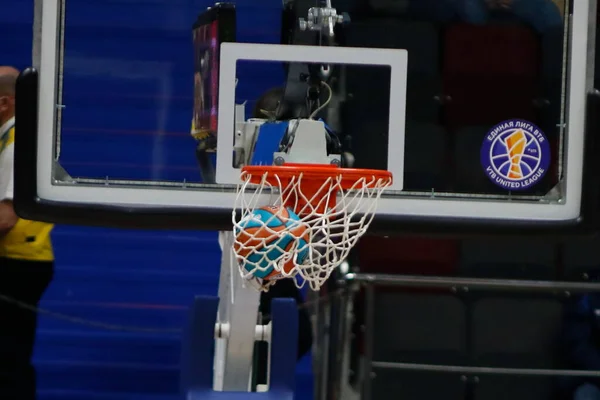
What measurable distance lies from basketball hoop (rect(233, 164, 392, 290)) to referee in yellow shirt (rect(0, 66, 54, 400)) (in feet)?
4.77

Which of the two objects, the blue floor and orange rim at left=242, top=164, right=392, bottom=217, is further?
the blue floor

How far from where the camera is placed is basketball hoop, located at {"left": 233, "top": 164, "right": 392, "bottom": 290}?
1.75m

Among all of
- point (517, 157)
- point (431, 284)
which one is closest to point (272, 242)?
point (517, 157)

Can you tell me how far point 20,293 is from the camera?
329 centimetres

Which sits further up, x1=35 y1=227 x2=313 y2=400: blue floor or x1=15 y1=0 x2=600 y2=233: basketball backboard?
x1=15 y1=0 x2=600 y2=233: basketball backboard

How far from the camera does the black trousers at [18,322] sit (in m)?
3.23

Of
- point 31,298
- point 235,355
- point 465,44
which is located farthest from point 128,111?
point 31,298

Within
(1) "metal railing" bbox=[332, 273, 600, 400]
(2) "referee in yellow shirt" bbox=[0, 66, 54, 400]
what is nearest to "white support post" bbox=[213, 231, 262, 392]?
(1) "metal railing" bbox=[332, 273, 600, 400]

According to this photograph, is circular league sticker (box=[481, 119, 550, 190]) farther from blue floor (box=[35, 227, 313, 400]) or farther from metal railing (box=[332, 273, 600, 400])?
blue floor (box=[35, 227, 313, 400])

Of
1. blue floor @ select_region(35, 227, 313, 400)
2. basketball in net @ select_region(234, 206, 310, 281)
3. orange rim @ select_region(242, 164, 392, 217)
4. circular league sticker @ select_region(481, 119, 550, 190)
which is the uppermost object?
circular league sticker @ select_region(481, 119, 550, 190)

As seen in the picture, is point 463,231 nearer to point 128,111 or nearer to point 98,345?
point 128,111

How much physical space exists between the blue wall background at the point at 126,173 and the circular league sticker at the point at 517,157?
54 centimetres

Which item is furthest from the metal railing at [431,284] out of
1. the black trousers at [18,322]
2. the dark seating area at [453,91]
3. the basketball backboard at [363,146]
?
the black trousers at [18,322]

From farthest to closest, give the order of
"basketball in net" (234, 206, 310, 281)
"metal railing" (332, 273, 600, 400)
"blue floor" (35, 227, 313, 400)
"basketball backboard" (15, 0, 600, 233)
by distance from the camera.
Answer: "blue floor" (35, 227, 313, 400) → "metal railing" (332, 273, 600, 400) → "basketball backboard" (15, 0, 600, 233) → "basketball in net" (234, 206, 310, 281)
